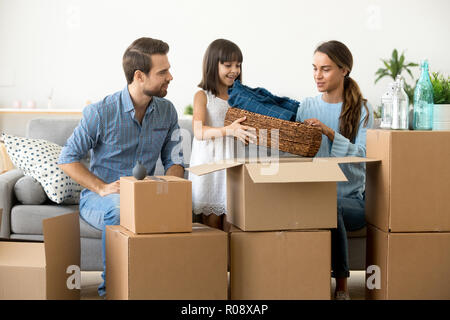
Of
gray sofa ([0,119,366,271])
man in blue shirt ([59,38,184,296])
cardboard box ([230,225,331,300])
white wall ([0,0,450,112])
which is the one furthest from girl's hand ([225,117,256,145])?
white wall ([0,0,450,112])

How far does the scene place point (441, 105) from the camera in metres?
2.04

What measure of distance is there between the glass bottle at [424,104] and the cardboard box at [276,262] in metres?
0.49

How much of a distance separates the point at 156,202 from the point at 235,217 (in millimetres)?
306

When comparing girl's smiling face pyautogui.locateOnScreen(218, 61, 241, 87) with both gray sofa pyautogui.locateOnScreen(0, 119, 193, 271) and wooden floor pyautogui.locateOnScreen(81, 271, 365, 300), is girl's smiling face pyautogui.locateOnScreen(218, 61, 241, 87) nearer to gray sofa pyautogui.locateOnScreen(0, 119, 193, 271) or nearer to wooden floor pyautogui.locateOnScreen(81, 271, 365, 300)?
gray sofa pyautogui.locateOnScreen(0, 119, 193, 271)

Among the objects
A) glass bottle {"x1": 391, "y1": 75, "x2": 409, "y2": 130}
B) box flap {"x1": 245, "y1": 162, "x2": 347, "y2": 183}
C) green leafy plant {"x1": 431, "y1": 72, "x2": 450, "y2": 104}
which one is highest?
green leafy plant {"x1": 431, "y1": 72, "x2": 450, "y2": 104}

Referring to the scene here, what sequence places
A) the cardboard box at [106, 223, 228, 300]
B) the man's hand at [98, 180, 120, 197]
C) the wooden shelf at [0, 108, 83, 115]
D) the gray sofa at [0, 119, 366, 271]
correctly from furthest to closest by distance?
the wooden shelf at [0, 108, 83, 115] → the gray sofa at [0, 119, 366, 271] → the man's hand at [98, 180, 120, 197] → the cardboard box at [106, 223, 228, 300]

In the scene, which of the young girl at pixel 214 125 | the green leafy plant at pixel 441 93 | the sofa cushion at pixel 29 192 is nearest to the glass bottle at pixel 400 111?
the green leafy plant at pixel 441 93

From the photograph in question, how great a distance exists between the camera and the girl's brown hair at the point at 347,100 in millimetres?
2402

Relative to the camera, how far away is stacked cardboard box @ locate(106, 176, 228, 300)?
5.98ft

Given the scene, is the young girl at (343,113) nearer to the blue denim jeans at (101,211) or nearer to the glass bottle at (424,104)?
the glass bottle at (424,104)

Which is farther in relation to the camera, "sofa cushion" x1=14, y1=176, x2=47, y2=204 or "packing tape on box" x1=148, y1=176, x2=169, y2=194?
"sofa cushion" x1=14, y1=176, x2=47, y2=204

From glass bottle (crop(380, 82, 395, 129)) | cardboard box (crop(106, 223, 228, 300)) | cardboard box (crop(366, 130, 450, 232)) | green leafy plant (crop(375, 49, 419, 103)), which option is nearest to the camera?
cardboard box (crop(106, 223, 228, 300))

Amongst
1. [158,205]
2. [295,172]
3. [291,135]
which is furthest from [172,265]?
[291,135]

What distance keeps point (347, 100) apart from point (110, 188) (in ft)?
3.36
